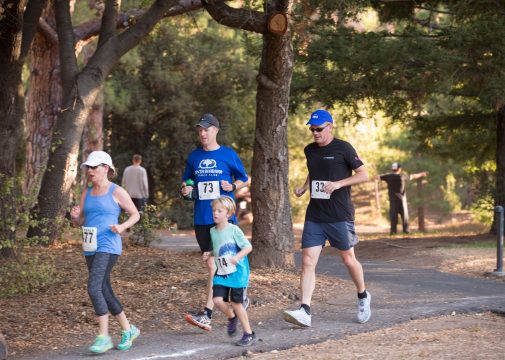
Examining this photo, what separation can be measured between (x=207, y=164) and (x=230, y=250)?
3.92 feet

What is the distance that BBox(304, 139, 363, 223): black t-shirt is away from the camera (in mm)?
9055

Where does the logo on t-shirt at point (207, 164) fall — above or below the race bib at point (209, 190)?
above

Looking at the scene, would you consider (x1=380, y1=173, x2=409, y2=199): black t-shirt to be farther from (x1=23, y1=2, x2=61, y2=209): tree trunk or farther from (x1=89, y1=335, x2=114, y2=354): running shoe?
(x1=89, y1=335, x2=114, y2=354): running shoe

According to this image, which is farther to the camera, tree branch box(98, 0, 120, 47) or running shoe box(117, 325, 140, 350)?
tree branch box(98, 0, 120, 47)

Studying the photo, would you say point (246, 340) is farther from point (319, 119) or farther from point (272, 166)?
point (272, 166)

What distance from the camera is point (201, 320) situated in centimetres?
862

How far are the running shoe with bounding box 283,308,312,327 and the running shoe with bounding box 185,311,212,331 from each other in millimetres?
719

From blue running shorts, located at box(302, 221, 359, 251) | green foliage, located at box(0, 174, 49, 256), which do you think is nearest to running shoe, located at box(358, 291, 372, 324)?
blue running shorts, located at box(302, 221, 359, 251)

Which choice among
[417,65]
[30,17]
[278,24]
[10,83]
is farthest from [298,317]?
[417,65]

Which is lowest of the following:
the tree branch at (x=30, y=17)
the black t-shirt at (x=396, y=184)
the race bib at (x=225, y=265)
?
the race bib at (x=225, y=265)

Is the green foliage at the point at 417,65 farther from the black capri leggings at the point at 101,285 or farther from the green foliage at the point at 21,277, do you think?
the black capri leggings at the point at 101,285

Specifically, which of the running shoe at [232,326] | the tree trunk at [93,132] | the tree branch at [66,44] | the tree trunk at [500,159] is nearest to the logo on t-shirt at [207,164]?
the running shoe at [232,326]

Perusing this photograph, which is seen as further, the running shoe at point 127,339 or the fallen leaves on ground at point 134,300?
Answer: the fallen leaves on ground at point 134,300

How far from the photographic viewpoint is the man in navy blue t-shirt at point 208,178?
8914mm
